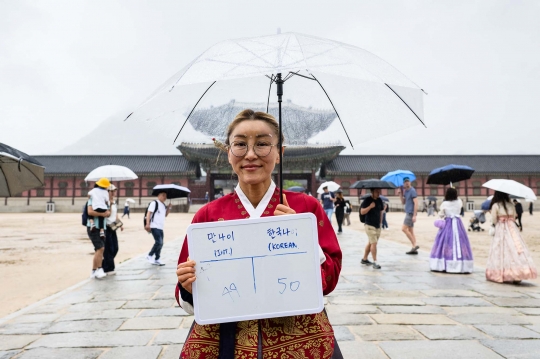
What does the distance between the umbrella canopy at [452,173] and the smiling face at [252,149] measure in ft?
20.8

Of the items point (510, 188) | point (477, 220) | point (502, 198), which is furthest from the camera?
point (477, 220)

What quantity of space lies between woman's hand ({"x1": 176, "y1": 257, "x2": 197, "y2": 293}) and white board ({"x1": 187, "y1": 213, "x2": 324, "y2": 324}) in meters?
0.03

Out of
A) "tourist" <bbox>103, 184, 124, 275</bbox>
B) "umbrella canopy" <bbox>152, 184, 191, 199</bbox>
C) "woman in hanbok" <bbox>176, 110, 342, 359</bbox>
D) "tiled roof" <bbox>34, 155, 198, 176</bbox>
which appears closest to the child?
"tourist" <bbox>103, 184, 124, 275</bbox>

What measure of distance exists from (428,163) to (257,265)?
1531 inches

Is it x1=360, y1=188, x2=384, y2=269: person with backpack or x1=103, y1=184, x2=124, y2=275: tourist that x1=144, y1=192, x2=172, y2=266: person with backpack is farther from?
x1=360, y1=188, x2=384, y2=269: person with backpack

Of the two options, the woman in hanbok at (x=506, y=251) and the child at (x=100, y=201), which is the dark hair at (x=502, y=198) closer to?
the woman in hanbok at (x=506, y=251)

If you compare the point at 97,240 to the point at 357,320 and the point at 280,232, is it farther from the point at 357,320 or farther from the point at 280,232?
the point at 280,232

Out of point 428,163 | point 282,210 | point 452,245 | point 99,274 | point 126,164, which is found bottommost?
point 99,274

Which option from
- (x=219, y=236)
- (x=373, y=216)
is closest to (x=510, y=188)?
(x=373, y=216)

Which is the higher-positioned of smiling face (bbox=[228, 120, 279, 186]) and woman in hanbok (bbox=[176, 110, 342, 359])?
smiling face (bbox=[228, 120, 279, 186])

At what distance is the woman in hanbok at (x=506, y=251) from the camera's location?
17.2 feet

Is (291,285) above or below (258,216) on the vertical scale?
below

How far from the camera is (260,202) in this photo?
1.66 metres

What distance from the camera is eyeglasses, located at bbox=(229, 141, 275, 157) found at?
159 cm
